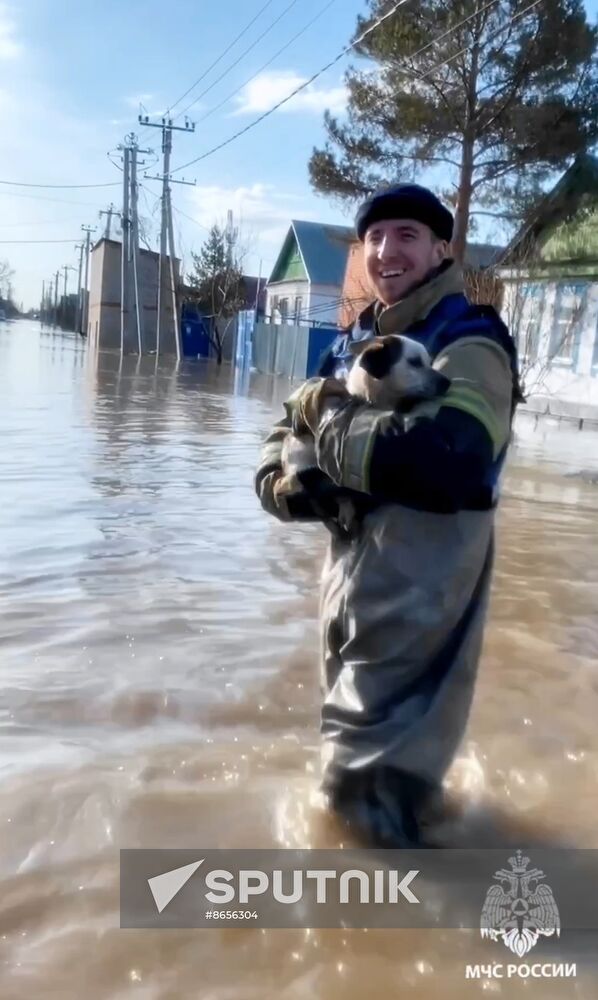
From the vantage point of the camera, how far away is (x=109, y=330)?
183ft

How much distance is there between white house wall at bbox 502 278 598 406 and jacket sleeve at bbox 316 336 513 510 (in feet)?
53.8

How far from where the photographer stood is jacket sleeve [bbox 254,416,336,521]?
93.3 inches

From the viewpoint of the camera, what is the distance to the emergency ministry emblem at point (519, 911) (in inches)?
89.2

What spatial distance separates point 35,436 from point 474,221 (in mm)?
10496

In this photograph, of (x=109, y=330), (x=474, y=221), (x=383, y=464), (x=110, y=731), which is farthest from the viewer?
(x=109, y=330)

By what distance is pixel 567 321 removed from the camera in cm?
1955

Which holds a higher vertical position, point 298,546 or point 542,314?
point 542,314

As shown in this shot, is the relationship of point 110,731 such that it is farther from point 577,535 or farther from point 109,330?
point 109,330

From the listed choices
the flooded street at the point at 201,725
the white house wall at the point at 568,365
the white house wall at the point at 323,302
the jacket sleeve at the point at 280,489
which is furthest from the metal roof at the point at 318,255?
the jacket sleeve at the point at 280,489

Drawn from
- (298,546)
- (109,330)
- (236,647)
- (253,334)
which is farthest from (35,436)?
(109,330)

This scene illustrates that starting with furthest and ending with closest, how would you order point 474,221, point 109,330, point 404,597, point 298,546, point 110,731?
point 109,330
point 474,221
point 298,546
point 110,731
point 404,597

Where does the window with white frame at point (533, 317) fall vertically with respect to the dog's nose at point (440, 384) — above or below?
above

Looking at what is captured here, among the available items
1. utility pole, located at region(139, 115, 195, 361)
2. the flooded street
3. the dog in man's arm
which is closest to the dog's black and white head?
the dog in man's arm

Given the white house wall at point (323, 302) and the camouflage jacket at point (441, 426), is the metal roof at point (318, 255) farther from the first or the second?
the camouflage jacket at point (441, 426)
